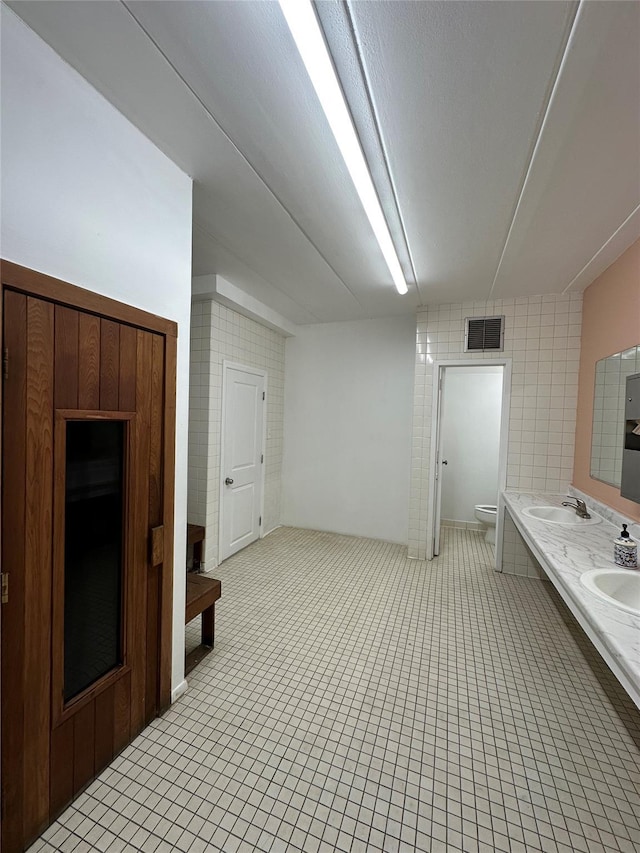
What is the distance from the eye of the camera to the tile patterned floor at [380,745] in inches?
50.1

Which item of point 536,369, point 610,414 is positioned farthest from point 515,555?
point 536,369

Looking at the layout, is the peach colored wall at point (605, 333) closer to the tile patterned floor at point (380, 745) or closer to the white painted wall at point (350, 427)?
the tile patterned floor at point (380, 745)

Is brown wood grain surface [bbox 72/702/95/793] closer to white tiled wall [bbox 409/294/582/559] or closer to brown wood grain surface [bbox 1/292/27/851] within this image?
brown wood grain surface [bbox 1/292/27/851]

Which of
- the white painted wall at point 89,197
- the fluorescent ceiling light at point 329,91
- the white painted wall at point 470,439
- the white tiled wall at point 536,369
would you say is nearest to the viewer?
the fluorescent ceiling light at point 329,91

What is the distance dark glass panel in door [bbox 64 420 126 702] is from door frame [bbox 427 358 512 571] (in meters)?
3.05

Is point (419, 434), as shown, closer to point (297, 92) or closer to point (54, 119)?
point (297, 92)

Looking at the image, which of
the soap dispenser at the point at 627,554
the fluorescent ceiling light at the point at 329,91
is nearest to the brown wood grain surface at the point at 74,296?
the fluorescent ceiling light at the point at 329,91

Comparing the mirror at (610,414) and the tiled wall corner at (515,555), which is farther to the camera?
the tiled wall corner at (515,555)

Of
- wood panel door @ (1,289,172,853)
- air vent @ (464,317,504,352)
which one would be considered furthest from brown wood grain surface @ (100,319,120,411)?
air vent @ (464,317,504,352)

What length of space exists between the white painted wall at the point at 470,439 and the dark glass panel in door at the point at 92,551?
173 inches

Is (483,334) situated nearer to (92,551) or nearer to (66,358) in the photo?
(66,358)

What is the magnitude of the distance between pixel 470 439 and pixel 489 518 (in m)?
1.28

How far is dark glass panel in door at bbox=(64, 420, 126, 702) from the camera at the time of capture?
1.35 m

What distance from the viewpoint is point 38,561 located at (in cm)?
120
